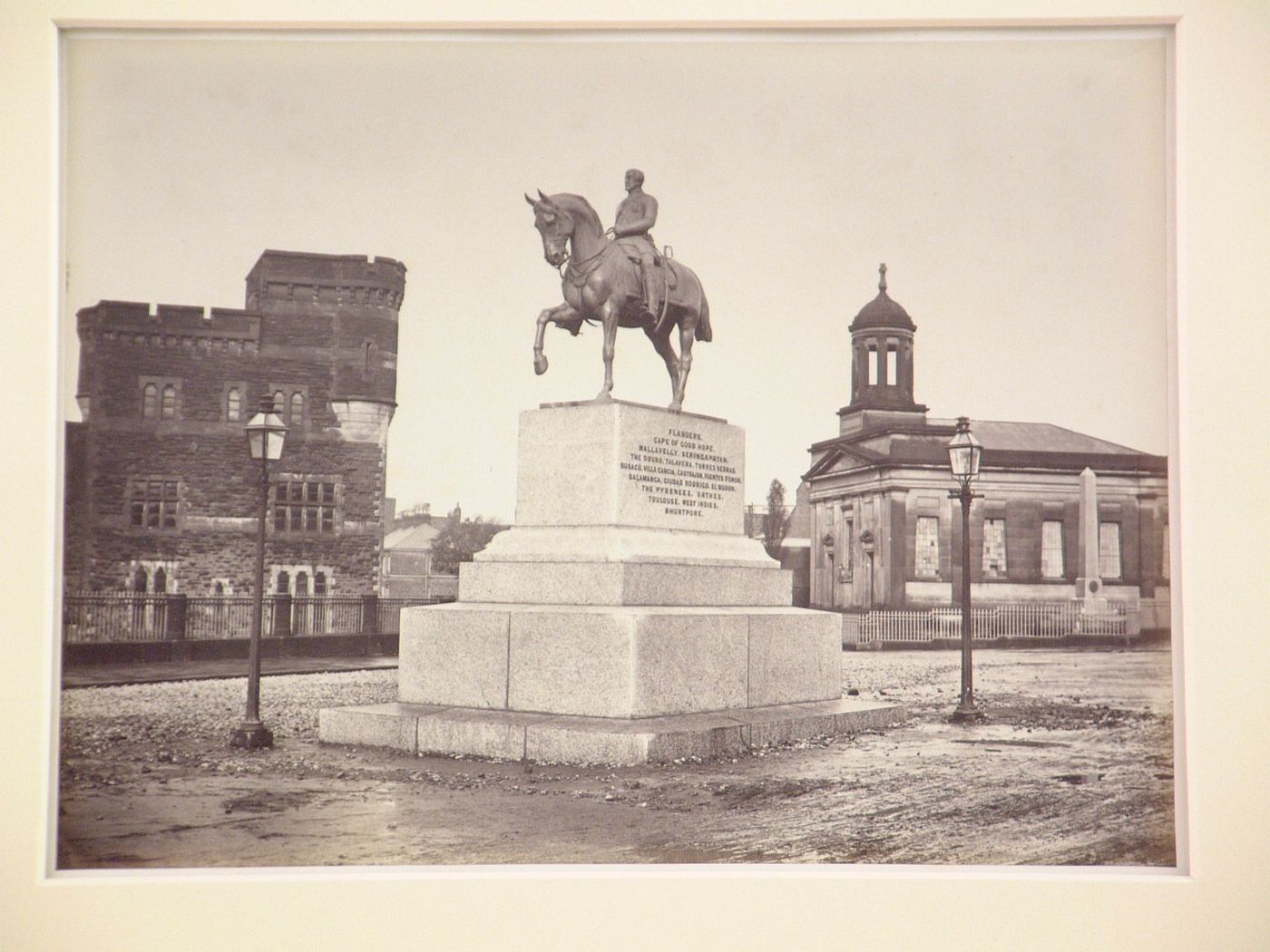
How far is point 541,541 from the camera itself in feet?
32.4

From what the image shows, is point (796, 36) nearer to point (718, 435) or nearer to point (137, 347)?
point (718, 435)

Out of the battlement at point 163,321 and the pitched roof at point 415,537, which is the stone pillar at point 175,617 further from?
the battlement at point 163,321

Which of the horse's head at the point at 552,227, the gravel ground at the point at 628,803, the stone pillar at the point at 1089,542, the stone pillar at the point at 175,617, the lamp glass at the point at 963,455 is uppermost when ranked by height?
the horse's head at the point at 552,227

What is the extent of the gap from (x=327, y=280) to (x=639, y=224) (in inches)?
395

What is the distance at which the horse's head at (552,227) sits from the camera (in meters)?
9.72

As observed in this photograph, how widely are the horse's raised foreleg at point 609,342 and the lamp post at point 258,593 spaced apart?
105 inches

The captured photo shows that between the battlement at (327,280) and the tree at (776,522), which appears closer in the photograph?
the battlement at (327,280)

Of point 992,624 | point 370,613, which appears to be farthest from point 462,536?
point 992,624

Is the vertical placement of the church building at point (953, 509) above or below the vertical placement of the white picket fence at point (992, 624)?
above

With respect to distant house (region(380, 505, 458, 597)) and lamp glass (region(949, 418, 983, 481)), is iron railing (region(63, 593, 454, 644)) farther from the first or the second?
lamp glass (region(949, 418, 983, 481))

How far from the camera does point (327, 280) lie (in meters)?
19.0

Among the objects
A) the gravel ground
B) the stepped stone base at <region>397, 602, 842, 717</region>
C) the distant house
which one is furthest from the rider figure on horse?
the distant house

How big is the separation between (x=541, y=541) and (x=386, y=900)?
3436 millimetres

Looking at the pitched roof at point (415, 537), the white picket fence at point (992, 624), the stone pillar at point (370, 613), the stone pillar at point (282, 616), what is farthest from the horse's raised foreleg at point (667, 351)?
the stone pillar at point (370, 613)
